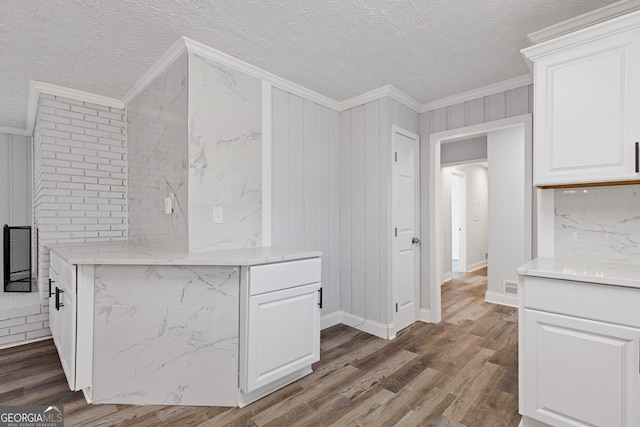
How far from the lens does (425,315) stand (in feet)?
11.7

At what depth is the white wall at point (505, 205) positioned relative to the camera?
4.30 m

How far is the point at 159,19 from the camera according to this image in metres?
1.96

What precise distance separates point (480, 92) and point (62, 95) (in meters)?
4.05

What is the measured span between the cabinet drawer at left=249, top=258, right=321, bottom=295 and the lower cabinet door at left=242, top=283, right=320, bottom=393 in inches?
1.5

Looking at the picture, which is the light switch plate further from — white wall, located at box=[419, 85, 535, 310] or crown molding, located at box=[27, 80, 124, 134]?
white wall, located at box=[419, 85, 535, 310]

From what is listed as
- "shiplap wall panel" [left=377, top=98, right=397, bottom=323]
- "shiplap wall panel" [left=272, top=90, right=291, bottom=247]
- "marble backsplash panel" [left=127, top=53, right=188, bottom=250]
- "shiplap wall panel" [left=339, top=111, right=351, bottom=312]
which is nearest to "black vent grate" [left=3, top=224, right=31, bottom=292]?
"marble backsplash panel" [left=127, top=53, right=188, bottom=250]

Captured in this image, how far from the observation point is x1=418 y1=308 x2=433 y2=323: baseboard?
11.6 feet

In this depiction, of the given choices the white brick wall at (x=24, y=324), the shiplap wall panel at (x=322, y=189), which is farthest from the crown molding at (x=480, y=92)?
the white brick wall at (x=24, y=324)

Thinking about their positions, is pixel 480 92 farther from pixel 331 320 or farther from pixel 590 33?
pixel 331 320

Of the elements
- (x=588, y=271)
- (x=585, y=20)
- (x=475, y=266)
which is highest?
(x=585, y=20)

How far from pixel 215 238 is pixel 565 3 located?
2708mm

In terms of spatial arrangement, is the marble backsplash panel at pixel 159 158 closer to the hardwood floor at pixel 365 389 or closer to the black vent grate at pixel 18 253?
the hardwood floor at pixel 365 389

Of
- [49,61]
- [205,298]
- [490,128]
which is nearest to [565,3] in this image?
[490,128]

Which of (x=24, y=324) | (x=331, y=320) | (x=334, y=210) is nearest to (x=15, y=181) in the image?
(x=24, y=324)
